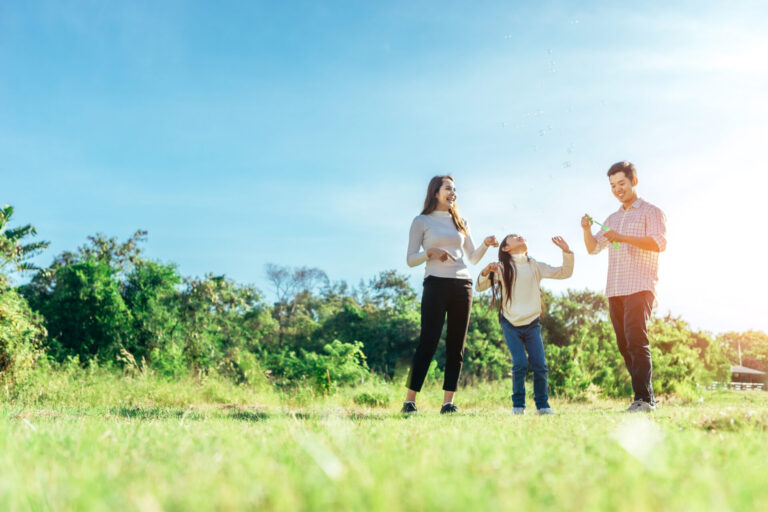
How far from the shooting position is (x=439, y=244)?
6.93m

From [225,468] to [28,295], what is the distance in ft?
135

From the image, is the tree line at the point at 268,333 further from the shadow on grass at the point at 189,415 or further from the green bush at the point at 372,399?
the shadow on grass at the point at 189,415

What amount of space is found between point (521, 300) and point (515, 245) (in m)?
0.74

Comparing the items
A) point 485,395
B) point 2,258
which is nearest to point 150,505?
point 485,395

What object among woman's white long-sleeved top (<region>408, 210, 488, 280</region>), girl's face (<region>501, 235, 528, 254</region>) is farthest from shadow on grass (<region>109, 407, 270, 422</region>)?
girl's face (<region>501, 235, 528, 254</region>)

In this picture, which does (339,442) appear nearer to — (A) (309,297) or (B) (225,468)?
(B) (225,468)

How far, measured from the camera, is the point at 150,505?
1380 mm

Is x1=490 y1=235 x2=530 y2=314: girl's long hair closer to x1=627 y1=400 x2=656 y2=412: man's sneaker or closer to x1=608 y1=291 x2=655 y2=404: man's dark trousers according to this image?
x1=608 y1=291 x2=655 y2=404: man's dark trousers

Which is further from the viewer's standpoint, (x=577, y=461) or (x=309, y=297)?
(x=309, y=297)

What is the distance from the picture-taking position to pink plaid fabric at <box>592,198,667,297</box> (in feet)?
20.0

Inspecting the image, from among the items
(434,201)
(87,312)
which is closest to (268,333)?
(87,312)

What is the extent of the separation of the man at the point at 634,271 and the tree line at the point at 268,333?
16.5 feet

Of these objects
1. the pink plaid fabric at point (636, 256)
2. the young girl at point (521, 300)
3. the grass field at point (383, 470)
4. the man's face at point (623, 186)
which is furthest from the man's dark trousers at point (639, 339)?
the grass field at point (383, 470)

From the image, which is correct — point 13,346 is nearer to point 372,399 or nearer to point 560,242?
point 372,399
